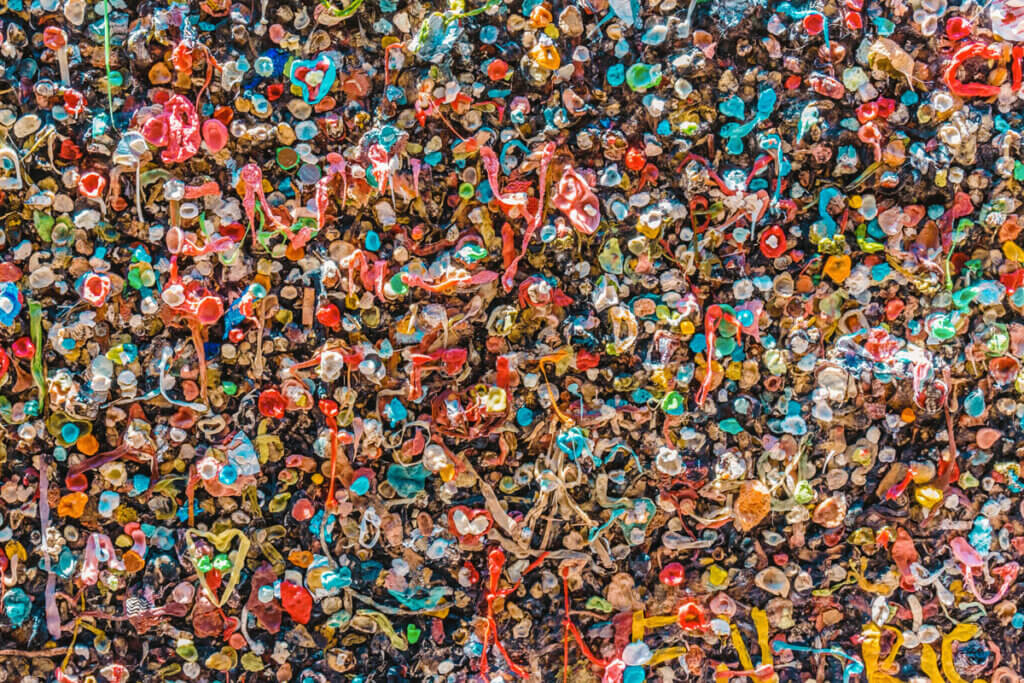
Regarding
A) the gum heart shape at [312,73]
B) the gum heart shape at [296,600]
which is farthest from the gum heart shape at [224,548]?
the gum heart shape at [312,73]

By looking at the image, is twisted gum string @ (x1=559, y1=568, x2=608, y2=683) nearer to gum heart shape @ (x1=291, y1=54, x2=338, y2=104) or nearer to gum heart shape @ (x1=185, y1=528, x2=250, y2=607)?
gum heart shape @ (x1=185, y1=528, x2=250, y2=607)

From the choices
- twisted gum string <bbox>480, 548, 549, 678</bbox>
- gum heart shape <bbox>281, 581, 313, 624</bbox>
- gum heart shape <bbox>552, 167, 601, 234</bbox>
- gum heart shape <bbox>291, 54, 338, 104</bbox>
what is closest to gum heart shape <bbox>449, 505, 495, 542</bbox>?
twisted gum string <bbox>480, 548, 549, 678</bbox>

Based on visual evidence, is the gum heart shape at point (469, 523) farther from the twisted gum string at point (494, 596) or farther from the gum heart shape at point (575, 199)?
the gum heart shape at point (575, 199)

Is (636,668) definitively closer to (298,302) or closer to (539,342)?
(539,342)

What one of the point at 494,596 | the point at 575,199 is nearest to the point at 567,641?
the point at 494,596

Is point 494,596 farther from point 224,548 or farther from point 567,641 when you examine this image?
point 224,548

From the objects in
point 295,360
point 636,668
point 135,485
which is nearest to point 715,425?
point 636,668

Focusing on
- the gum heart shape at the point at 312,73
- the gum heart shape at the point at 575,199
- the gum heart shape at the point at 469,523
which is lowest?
the gum heart shape at the point at 469,523
